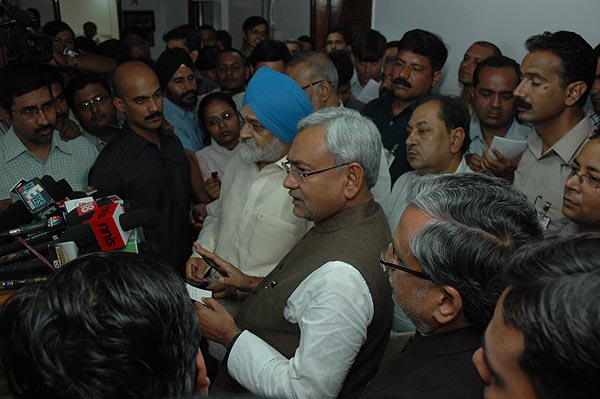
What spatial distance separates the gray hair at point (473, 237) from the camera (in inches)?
38.7

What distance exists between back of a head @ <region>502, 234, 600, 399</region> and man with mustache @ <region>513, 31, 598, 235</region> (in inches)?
59.1

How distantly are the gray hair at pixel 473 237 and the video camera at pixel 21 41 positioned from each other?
2.51 meters

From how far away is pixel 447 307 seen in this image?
3.42 feet

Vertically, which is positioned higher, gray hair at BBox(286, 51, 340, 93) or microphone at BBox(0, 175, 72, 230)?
gray hair at BBox(286, 51, 340, 93)

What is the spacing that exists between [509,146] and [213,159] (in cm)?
176

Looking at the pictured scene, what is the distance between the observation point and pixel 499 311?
0.67m

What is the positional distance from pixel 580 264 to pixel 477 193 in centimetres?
48

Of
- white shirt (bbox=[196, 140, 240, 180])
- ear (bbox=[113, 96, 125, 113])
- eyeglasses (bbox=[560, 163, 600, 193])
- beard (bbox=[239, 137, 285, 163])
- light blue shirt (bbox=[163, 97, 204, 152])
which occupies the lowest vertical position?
white shirt (bbox=[196, 140, 240, 180])

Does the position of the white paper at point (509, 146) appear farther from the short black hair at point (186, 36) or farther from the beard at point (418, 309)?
the short black hair at point (186, 36)

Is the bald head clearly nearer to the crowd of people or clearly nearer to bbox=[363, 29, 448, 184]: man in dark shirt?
the crowd of people

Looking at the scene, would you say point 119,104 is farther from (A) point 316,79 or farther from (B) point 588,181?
(B) point 588,181

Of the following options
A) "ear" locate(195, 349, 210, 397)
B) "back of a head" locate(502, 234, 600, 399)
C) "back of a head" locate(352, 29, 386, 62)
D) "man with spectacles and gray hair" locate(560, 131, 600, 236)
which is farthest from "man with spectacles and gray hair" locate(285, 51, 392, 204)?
"back of a head" locate(502, 234, 600, 399)

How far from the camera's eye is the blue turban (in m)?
2.04

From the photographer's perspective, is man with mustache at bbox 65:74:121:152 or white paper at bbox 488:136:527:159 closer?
white paper at bbox 488:136:527:159
